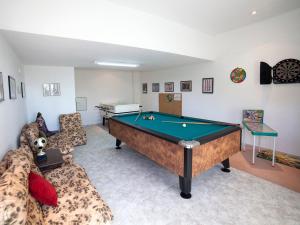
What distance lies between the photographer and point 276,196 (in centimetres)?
237

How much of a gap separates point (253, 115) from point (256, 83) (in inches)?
31.0

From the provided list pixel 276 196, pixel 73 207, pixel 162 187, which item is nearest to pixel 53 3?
pixel 73 207

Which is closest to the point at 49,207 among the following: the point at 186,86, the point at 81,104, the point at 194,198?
the point at 194,198

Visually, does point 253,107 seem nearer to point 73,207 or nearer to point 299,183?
point 299,183

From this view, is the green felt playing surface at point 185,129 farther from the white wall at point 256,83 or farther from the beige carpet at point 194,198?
the white wall at point 256,83

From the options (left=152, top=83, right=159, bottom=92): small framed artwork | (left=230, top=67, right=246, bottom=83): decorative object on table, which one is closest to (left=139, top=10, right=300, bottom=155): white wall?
(left=230, top=67, right=246, bottom=83): decorative object on table

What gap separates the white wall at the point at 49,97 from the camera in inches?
195

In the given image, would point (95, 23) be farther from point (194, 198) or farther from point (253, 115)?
point (253, 115)

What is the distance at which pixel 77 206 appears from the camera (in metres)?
1.62

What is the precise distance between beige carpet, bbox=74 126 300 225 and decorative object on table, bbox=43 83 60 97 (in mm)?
3010

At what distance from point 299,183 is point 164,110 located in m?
4.84

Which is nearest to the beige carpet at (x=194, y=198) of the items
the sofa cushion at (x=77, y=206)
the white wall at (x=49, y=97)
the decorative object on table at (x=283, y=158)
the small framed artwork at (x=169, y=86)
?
the sofa cushion at (x=77, y=206)

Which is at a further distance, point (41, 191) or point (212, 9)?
point (212, 9)

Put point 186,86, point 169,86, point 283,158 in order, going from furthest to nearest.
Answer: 1. point 169,86
2. point 186,86
3. point 283,158
